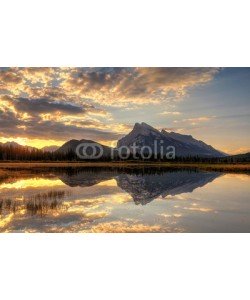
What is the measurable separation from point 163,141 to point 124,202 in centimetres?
154

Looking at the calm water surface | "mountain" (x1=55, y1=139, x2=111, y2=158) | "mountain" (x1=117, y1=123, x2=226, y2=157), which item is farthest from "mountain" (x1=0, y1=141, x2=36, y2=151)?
"mountain" (x1=117, y1=123, x2=226, y2=157)

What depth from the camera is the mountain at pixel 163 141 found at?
27.9 feet

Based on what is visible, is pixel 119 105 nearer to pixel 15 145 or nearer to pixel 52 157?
pixel 52 157

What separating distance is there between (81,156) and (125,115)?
1.20 m

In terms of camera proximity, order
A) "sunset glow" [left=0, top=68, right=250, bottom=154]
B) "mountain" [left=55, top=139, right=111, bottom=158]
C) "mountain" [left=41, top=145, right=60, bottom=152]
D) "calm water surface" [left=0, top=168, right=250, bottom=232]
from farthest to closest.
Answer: "mountain" [left=41, top=145, right=60, bottom=152] → "mountain" [left=55, top=139, right=111, bottom=158] → "sunset glow" [left=0, top=68, right=250, bottom=154] → "calm water surface" [left=0, top=168, right=250, bottom=232]

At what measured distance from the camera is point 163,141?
8664 millimetres

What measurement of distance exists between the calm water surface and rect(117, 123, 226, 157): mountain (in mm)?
495

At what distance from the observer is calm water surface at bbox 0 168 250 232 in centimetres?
761

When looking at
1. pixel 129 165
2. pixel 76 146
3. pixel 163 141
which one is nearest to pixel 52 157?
pixel 76 146

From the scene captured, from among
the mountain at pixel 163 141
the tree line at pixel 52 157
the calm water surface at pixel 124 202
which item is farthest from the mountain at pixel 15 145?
the mountain at pixel 163 141

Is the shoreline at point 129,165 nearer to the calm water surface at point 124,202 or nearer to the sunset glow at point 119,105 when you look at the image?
the calm water surface at point 124,202

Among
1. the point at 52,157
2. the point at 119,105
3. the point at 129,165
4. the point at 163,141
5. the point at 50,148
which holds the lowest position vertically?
the point at 129,165

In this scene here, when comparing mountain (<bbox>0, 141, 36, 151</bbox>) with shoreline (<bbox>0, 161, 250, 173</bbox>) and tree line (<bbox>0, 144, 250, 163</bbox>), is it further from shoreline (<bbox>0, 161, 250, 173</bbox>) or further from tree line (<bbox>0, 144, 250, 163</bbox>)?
shoreline (<bbox>0, 161, 250, 173</bbox>)

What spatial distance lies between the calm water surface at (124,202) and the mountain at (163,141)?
1.62ft
